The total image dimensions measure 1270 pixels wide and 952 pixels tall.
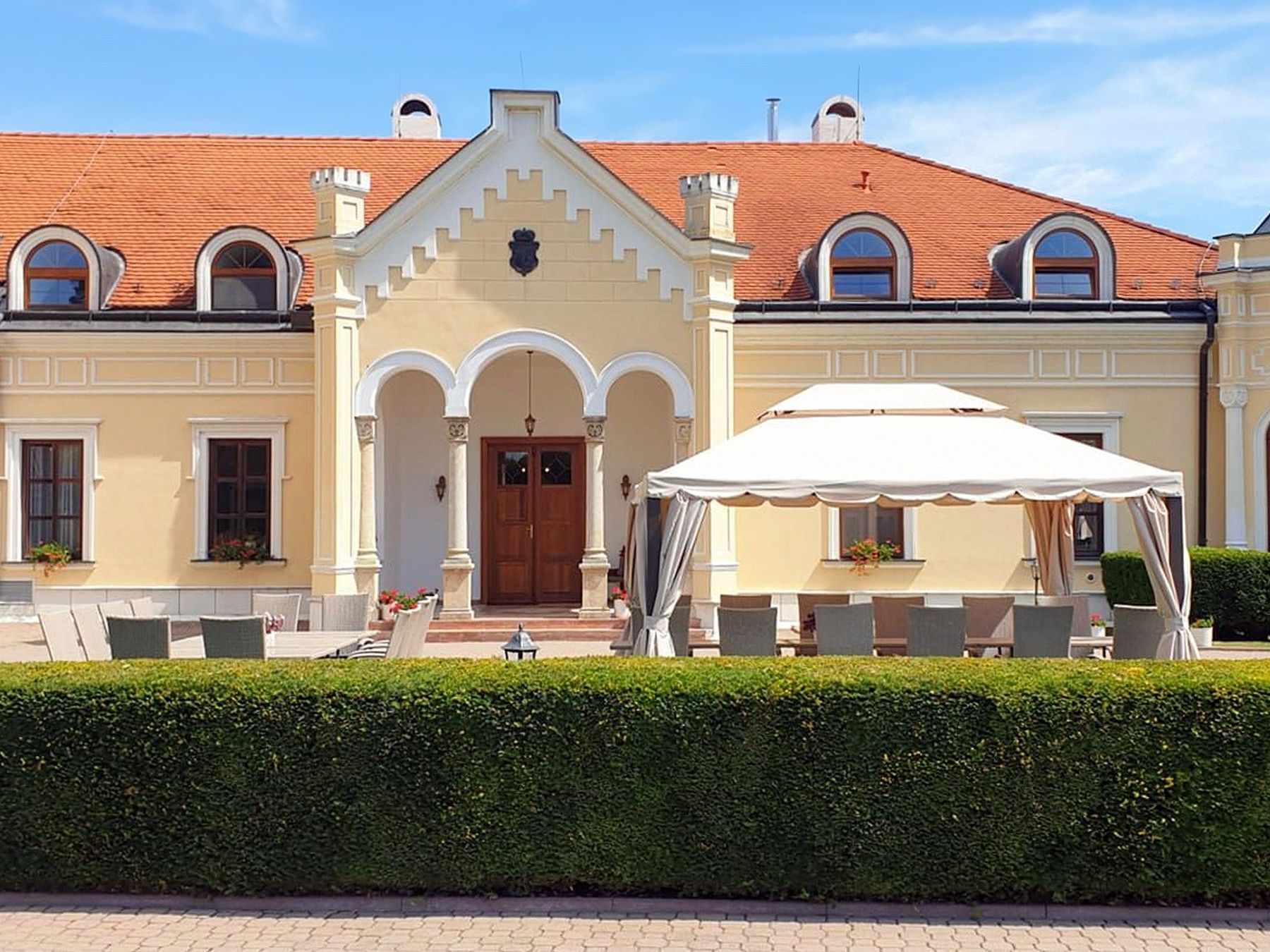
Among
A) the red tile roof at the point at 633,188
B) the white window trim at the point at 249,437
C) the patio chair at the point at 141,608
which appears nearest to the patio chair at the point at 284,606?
the patio chair at the point at 141,608

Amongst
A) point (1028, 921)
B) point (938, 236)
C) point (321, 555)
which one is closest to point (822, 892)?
point (1028, 921)

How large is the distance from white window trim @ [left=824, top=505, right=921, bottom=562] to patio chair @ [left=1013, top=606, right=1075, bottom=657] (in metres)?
7.33

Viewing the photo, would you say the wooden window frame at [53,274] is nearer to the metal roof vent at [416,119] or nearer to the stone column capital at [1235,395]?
the metal roof vent at [416,119]

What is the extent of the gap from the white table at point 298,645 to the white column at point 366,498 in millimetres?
4586

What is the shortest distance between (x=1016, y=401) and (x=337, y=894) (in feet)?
45.4

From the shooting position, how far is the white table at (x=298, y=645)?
10.6 metres

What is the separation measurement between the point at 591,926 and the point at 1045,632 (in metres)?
5.76

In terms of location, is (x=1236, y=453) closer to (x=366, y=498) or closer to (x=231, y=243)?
(x=366, y=498)

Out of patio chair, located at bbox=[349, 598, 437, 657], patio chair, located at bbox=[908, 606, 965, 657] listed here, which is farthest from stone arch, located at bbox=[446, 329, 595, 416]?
patio chair, located at bbox=[908, 606, 965, 657]

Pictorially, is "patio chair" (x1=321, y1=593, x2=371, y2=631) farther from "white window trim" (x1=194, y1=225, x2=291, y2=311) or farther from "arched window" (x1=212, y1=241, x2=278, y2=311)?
"arched window" (x1=212, y1=241, x2=278, y2=311)

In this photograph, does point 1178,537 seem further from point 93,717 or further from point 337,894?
point 93,717

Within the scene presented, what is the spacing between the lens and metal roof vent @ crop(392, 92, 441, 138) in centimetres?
2478

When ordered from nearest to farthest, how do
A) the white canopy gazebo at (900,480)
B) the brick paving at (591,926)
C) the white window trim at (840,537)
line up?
the brick paving at (591,926) → the white canopy gazebo at (900,480) → the white window trim at (840,537)

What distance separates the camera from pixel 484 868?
6.54 metres
